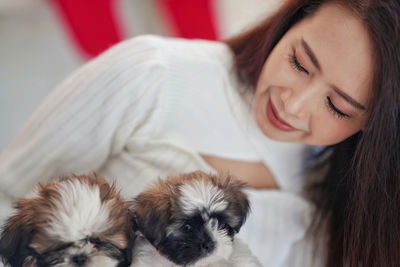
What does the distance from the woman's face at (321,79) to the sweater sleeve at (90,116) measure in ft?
1.04

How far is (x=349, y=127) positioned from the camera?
0.88 m

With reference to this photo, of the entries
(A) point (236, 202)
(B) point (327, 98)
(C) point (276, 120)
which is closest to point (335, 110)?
(B) point (327, 98)

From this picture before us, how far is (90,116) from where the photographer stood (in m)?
0.95

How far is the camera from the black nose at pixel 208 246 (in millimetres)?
495

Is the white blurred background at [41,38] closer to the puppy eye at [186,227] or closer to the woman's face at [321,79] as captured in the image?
the woman's face at [321,79]

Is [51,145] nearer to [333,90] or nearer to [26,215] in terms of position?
[26,215]

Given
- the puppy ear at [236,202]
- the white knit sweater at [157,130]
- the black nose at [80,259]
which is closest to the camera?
the black nose at [80,259]

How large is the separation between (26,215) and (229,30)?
5.72ft

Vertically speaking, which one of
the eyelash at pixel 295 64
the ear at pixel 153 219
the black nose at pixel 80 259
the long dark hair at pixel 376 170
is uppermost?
the black nose at pixel 80 259

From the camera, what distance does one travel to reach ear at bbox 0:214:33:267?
1.53 ft

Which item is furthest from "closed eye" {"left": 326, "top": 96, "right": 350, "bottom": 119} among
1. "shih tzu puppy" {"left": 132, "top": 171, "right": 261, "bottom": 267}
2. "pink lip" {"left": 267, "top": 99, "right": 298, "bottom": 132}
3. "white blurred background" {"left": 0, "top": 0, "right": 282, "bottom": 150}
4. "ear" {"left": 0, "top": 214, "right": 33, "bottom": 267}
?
"white blurred background" {"left": 0, "top": 0, "right": 282, "bottom": 150}

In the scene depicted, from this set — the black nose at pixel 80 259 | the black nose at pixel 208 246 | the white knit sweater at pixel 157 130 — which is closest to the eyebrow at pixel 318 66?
the white knit sweater at pixel 157 130

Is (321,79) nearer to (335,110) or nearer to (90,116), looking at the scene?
(335,110)

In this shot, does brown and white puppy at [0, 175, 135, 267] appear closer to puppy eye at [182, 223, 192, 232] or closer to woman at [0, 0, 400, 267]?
puppy eye at [182, 223, 192, 232]
